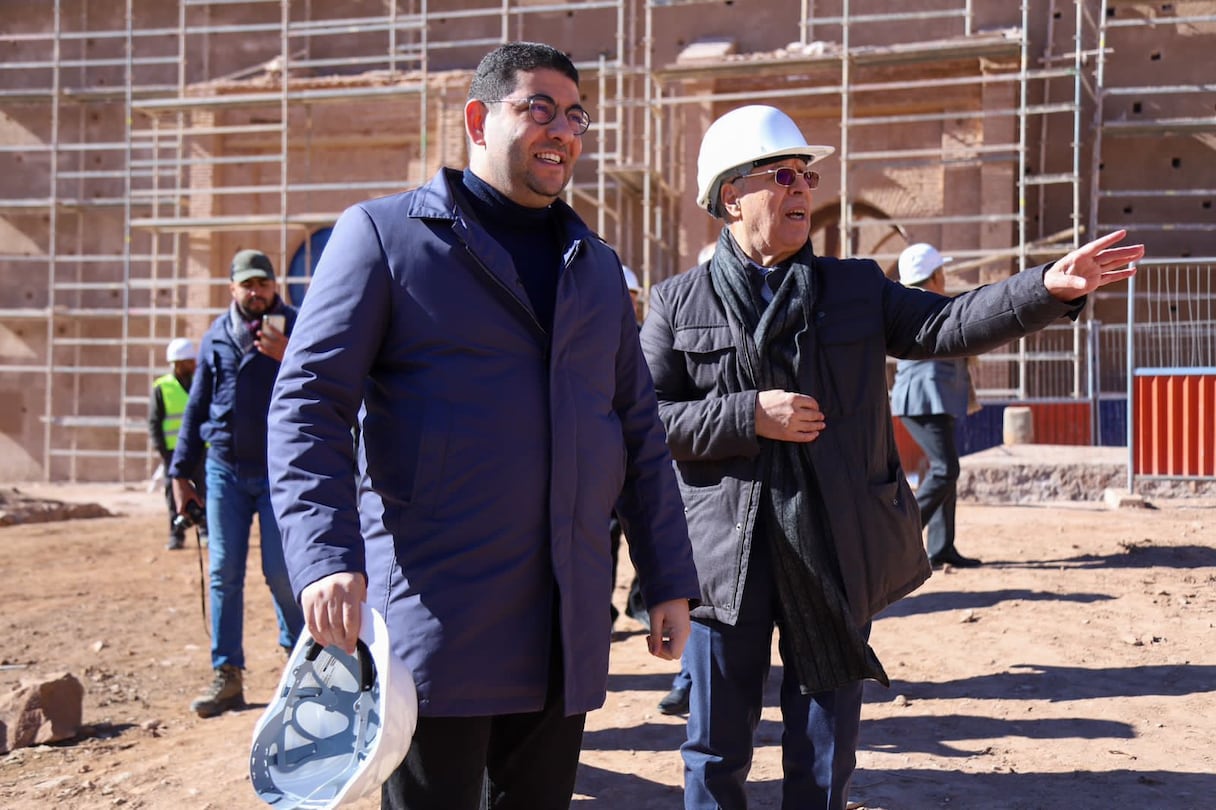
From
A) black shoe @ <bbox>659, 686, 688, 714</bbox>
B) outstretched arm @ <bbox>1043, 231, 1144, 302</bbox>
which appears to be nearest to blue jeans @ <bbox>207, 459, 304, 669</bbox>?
black shoe @ <bbox>659, 686, 688, 714</bbox>

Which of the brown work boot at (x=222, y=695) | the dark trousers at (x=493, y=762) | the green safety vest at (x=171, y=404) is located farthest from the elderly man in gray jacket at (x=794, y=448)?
the green safety vest at (x=171, y=404)

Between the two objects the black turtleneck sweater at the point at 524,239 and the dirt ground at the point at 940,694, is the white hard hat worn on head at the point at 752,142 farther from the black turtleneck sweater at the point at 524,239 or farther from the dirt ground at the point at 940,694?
the dirt ground at the point at 940,694

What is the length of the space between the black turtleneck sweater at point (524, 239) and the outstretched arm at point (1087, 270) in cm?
128

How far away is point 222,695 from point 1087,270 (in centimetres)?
452

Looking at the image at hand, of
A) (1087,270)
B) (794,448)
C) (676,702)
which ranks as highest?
(1087,270)

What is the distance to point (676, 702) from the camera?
5258mm

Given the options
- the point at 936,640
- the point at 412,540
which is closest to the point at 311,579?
the point at 412,540

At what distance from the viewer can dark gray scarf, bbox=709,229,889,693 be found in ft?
10.7

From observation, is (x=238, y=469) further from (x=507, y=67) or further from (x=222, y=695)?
(x=507, y=67)

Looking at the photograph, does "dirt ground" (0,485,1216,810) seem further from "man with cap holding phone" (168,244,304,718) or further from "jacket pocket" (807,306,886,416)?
"jacket pocket" (807,306,886,416)

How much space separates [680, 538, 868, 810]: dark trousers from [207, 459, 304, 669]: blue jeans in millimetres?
3201

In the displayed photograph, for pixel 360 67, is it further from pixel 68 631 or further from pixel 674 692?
pixel 674 692

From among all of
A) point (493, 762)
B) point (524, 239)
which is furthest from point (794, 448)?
point (493, 762)

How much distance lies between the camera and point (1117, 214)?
62.1 feet
